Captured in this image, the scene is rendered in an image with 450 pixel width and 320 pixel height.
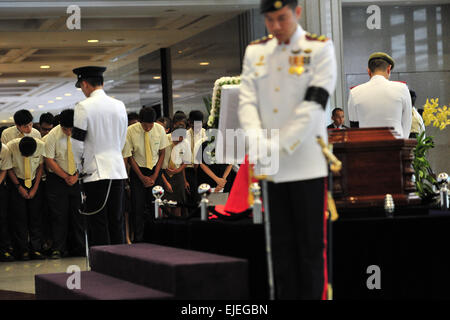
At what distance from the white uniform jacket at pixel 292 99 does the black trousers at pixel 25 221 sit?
5510mm

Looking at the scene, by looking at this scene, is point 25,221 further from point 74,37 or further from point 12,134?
point 74,37

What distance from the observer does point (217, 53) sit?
1378cm

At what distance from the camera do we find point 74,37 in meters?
14.5

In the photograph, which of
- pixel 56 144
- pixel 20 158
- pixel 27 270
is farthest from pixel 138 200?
pixel 27 270

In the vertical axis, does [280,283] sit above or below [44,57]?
below

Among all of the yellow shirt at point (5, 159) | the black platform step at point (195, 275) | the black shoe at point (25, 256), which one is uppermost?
the yellow shirt at point (5, 159)

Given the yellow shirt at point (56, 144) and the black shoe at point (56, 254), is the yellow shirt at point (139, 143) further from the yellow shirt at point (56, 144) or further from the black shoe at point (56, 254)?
the black shoe at point (56, 254)

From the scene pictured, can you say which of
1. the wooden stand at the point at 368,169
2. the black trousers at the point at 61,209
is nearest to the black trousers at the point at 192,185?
the black trousers at the point at 61,209

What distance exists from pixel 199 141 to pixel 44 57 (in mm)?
8405

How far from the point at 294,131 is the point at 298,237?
0.52 meters

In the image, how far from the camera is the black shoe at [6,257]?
28.3 feet

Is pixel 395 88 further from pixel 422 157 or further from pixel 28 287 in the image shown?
pixel 28 287

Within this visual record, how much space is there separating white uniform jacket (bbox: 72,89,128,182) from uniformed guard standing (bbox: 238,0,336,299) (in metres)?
2.51
